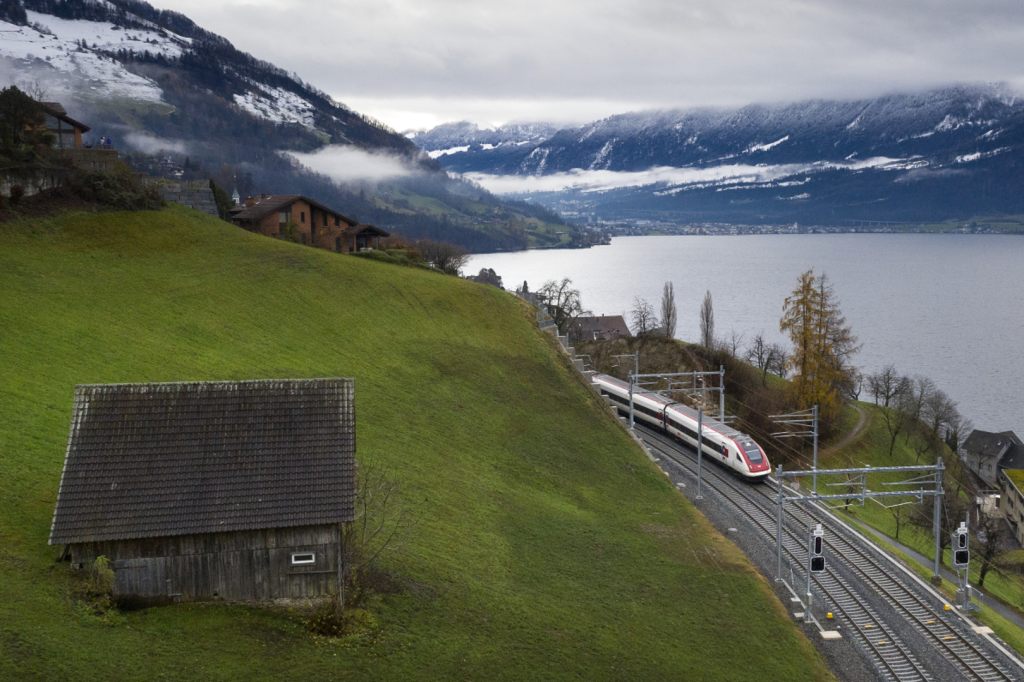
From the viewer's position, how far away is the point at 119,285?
46344 millimetres

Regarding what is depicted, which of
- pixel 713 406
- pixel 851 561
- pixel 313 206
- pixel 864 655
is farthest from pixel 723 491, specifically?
pixel 313 206

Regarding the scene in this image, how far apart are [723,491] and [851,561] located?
31.8 ft

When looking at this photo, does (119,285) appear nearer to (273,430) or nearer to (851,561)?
(273,430)

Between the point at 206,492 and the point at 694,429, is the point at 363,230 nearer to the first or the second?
the point at 694,429

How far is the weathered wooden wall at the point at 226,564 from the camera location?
20.2 metres

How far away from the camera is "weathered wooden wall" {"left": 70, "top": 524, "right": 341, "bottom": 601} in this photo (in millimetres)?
20250

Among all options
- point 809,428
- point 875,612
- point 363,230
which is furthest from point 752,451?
point 363,230

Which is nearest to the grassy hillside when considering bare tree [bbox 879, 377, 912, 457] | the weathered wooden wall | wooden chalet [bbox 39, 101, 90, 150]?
the weathered wooden wall

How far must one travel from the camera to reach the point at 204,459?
21.3m

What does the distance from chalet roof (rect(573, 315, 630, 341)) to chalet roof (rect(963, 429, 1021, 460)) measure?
1604 inches

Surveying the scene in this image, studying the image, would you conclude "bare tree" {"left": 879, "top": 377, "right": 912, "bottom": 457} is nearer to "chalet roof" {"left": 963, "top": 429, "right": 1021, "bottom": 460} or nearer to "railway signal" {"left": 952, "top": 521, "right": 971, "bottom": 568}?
"chalet roof" {"left": 963, "top": 429, "right": 1021, "bottom": 460}

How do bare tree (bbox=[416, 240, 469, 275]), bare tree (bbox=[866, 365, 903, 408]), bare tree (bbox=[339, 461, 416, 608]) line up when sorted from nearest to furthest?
1. bare tree (bbox=[339, 461, 416, 608])
2. bare tree (bbox=[416, 240, 469, 275])
3. bare tree (bbox=[866, 365, 903, 408])

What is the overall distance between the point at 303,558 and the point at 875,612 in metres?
22.7

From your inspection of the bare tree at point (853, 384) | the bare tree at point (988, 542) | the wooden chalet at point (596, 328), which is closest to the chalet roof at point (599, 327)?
the wooden chalet at point (596, 328)
